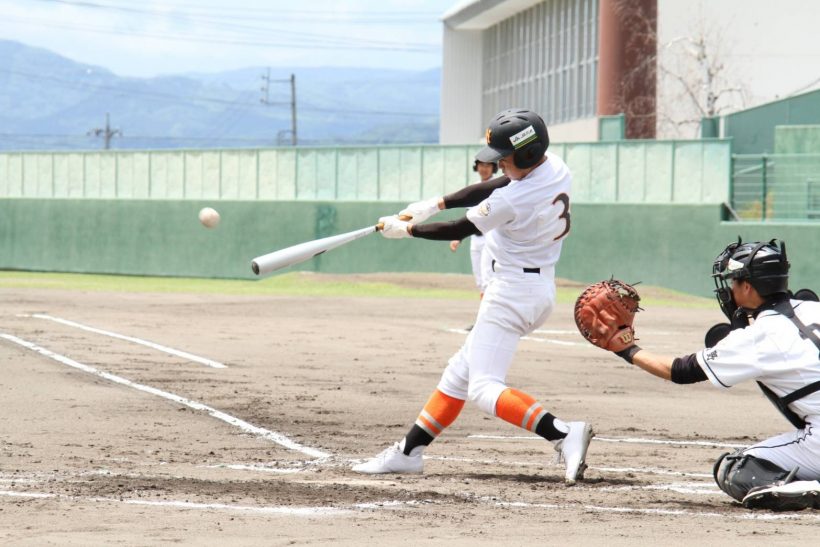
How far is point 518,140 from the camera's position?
7.30m

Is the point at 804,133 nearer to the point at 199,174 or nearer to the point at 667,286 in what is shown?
the point at 667,286

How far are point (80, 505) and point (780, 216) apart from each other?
80.2 feet

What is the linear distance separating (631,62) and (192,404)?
36598mm

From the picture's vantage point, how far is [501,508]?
6488 millimetres

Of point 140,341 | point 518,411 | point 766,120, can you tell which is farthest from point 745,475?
point 766,120

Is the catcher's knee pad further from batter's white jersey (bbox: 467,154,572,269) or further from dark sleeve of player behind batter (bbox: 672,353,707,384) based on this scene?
batter's white jersey (bbox: 467,154,572,269)

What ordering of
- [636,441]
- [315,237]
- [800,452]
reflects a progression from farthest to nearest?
1. [315,237]
2. [636,441]
3. [800,452]

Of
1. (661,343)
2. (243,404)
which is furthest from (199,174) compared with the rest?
(243,404)

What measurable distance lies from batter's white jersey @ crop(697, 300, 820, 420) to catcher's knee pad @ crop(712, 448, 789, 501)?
49cm

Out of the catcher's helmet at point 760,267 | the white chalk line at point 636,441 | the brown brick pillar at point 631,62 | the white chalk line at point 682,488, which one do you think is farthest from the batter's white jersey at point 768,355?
the brown brick pillar at point 631,62

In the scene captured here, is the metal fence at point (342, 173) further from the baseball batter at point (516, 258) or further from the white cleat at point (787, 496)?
the white cleat at point (787, 496)

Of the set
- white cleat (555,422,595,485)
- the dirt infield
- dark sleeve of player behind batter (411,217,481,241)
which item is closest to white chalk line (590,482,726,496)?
the dirt infield

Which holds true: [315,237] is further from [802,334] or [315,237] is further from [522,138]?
[802,334]

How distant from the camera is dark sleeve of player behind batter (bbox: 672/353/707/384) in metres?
6.46
